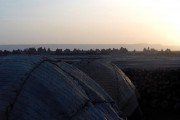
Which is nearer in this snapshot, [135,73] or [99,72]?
[99,72]

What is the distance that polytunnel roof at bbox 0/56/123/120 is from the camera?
18.1 ft

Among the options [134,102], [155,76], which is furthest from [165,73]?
[134,102]

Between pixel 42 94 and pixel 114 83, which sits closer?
pixel 42 94

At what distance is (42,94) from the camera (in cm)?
574

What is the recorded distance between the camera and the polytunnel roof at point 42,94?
5516 millimetres

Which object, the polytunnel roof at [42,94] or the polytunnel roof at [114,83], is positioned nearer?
the polytunnel roof at [42,94]

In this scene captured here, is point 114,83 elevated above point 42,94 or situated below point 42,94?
below

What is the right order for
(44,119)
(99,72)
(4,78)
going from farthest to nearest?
(99,72) → (4,78) → (44,119)

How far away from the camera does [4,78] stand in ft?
19.2

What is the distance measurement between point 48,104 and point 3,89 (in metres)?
0.54

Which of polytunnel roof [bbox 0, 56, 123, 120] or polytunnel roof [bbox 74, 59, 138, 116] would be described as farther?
polytunnel roof [bbox 74, 59, 138, 116]

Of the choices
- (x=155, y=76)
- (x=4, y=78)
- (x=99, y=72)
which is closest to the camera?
(x=4, y=78)

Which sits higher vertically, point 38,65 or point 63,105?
point 38,65

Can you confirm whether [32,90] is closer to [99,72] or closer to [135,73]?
[99,72]
